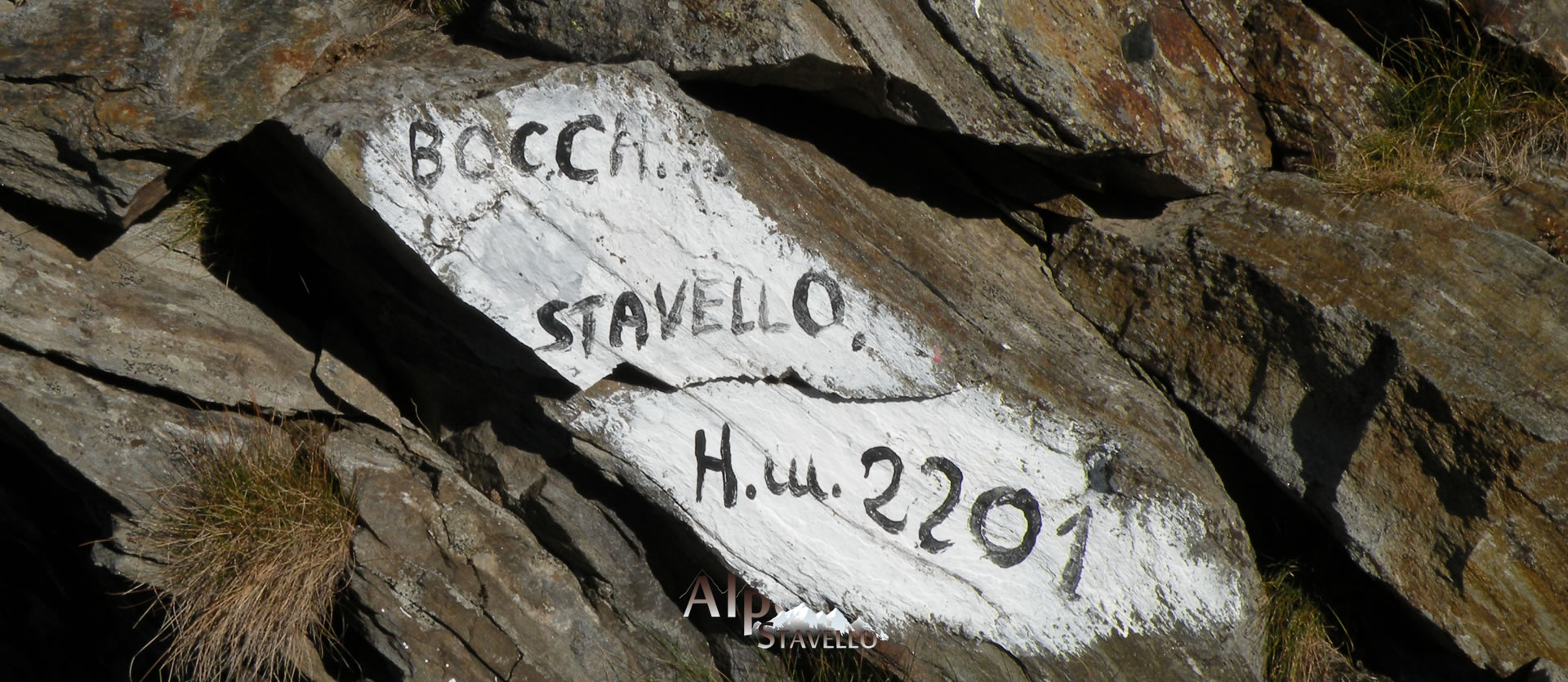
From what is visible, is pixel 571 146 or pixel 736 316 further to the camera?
Answer: pixel 736 316

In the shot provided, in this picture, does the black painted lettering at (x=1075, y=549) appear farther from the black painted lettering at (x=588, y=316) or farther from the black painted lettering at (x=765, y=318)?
the black painted lettering at (x=588, y=316)

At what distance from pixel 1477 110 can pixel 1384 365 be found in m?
1.70

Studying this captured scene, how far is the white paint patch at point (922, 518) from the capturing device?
3746mm

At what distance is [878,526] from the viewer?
12.7 ft

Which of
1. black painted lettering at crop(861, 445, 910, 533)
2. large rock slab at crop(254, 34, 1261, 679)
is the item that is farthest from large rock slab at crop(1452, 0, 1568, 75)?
black painted lettering at crop(861, 445, 910, 533)

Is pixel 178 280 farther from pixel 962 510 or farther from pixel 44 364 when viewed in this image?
pixel 962 510

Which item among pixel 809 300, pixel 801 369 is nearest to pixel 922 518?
pixel 801 369

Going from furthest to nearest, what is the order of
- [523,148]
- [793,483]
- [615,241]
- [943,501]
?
[943,501]
[793,483]
[615,241]
[523,148]

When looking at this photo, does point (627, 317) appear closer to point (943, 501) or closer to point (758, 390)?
point (758, 390)

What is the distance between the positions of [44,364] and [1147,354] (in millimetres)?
4225

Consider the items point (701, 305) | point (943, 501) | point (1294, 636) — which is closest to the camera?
point (701, 305)

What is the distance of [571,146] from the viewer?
3.53 meters

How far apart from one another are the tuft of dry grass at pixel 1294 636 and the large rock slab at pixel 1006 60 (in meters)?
1.74

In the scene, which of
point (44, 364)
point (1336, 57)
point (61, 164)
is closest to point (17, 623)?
point (44, 364)
